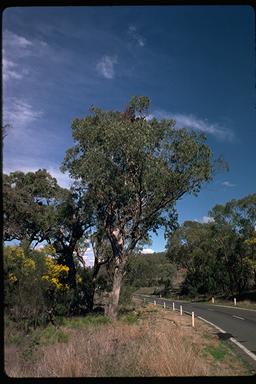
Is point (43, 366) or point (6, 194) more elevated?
point (6, 194)

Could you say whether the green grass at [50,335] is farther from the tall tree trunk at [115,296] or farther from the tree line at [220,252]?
the tree line at [220,252]

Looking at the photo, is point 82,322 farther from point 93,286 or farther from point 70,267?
point 93,286

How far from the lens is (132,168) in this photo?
22969mm

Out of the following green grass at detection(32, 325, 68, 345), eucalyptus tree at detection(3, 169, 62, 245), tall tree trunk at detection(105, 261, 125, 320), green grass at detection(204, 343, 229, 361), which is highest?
eucalyptus tree at detection(3, 169, 62, 245)

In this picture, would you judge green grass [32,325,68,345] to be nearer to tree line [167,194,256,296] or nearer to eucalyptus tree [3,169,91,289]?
eucalyptus tree [3,169,91,289]

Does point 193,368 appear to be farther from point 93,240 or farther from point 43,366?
point 93,240

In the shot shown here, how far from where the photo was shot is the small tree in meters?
22.4

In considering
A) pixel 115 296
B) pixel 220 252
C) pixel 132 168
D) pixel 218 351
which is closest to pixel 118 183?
pixel 132 168

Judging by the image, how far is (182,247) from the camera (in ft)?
215

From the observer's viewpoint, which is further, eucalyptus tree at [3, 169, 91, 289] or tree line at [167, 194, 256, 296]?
tree line at [167, 194, 256, 296]

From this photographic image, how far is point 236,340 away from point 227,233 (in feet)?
129

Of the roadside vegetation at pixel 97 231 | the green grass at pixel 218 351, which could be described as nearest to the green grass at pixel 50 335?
the roadside vegetation at pixel 97 231

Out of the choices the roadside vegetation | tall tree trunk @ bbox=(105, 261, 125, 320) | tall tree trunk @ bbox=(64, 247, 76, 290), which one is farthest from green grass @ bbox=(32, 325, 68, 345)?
tall tree trunk @ bbox=(64, 247, 76, 290)

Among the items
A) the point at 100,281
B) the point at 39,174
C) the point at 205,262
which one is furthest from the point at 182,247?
the point at 39,174
